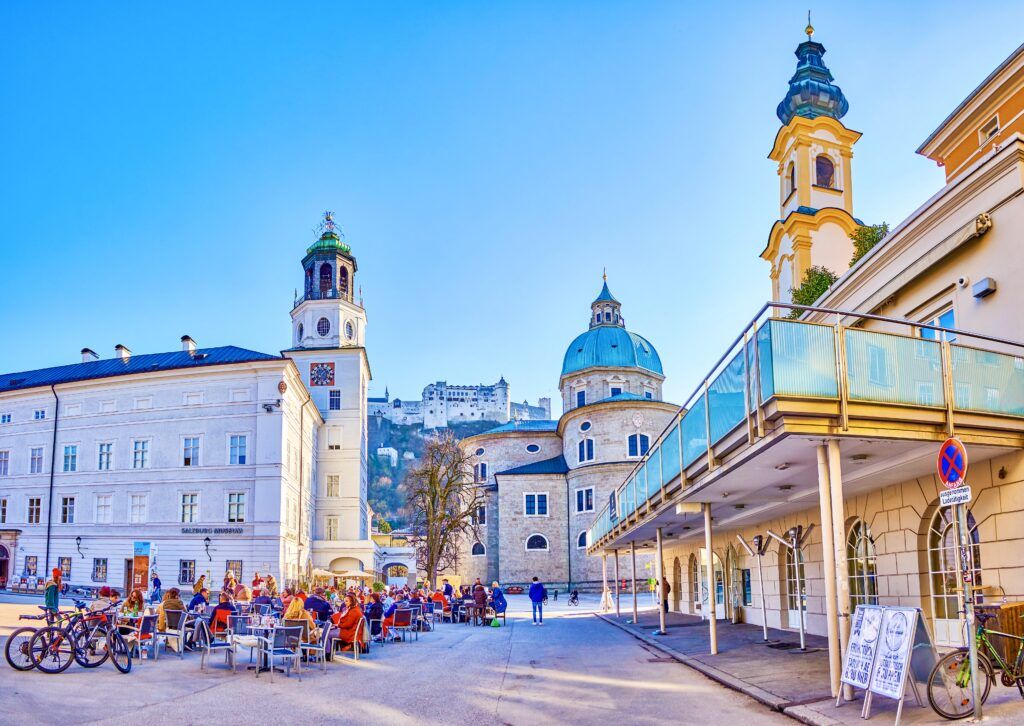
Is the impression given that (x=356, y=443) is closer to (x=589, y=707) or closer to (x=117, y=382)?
(x=117, y=382)

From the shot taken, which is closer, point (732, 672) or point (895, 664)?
point (895, 664)

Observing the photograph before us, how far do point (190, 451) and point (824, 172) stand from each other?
31.0 metres

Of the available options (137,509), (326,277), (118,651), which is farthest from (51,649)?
(326,277)

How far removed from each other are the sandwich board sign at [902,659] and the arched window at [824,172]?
30.4 metres

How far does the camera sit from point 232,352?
157ft

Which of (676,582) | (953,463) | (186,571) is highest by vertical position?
(953,463)

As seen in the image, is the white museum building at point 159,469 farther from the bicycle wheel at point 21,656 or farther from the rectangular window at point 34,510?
the bicycle wheel at point 21,656

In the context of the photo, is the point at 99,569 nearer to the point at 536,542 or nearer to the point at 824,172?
the point at 536,542

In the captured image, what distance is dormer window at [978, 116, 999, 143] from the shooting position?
1856 centimetres

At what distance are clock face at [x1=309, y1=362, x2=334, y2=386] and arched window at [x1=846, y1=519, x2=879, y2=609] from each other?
44.1 metres

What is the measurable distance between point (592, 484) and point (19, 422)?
36.2 m

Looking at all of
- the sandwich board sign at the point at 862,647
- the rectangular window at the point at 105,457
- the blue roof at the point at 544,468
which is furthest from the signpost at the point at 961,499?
the blue roof at the point at 544,468

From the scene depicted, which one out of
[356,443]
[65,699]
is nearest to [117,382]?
[356,443]

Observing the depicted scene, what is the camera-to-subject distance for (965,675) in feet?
27.1
